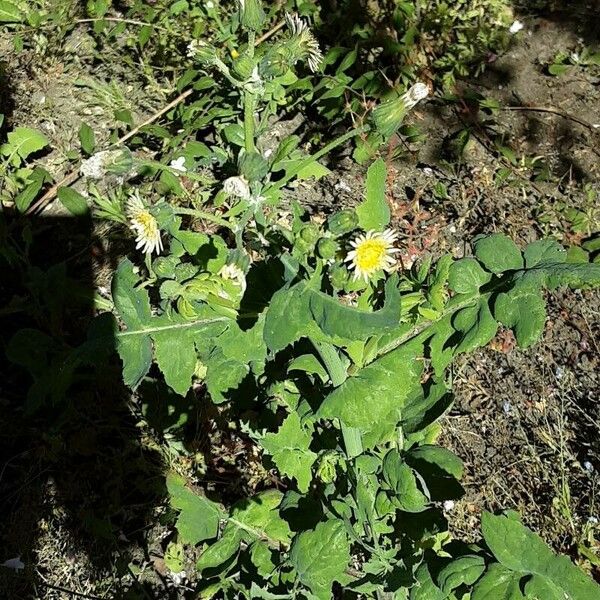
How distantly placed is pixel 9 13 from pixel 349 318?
3.34 metres

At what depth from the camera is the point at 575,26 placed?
4.14 m

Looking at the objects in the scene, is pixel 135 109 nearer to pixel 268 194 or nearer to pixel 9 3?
pixel 9 3

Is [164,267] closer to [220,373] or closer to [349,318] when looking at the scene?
[220,373]

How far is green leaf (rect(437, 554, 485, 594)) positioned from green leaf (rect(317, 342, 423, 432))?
0.48m

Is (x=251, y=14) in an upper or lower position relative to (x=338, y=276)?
upper

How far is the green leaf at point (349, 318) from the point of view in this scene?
62.9 inches

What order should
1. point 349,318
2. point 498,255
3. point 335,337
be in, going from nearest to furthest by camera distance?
point 349,318
point 335,337
point 498,255

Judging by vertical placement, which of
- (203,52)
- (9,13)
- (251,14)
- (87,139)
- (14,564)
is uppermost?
(251,14)

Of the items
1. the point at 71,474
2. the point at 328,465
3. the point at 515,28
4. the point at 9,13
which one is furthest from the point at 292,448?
the point at 9,13

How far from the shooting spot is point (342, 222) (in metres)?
1.78

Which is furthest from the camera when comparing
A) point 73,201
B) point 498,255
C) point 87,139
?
point 87,139

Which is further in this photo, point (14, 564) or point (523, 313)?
point (14, 564)

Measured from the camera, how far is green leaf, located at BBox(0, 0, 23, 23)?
4.11m

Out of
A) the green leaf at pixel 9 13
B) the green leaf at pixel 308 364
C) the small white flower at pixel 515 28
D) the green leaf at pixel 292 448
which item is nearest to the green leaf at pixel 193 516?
the green leaf at pixel 292 448
